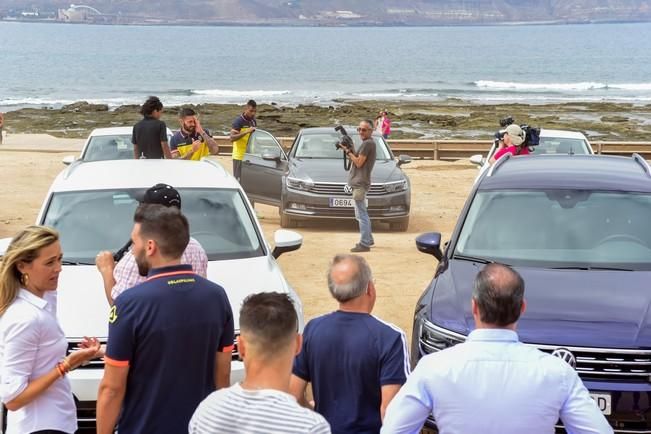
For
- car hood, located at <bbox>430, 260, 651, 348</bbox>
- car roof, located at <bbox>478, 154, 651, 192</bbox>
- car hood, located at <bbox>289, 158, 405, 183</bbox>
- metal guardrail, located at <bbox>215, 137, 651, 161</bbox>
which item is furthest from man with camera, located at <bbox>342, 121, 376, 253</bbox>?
metal guardrail, located at <bbox>215, 137, 651, 161</bbox>

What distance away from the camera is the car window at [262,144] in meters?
18.2

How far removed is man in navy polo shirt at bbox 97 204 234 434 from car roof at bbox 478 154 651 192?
4.15 meters

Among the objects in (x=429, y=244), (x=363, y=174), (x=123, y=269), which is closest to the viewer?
(x=123, y=269)

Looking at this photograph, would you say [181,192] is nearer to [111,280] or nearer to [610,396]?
[111,280]

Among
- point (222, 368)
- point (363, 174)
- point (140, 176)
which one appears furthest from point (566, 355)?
point (363, 174)

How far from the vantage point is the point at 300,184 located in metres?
17.0

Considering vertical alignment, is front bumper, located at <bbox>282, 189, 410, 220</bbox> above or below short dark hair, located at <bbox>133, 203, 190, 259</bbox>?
below

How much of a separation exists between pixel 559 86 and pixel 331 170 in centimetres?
8570

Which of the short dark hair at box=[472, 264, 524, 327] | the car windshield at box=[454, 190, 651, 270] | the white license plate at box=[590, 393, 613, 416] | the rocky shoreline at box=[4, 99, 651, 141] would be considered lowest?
the rocky shoreline at box=[4, 99, 651, 141]

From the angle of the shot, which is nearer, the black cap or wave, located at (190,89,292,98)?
the black cap

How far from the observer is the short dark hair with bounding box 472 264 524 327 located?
403 centimetres

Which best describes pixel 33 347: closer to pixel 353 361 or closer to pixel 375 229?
pixel 353 361

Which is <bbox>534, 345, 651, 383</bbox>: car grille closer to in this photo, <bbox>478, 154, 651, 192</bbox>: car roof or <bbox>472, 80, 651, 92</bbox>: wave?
<bbox>478, 154, 651, 192</bbox>: car roof

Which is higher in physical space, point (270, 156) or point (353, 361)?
point (353, 361)
